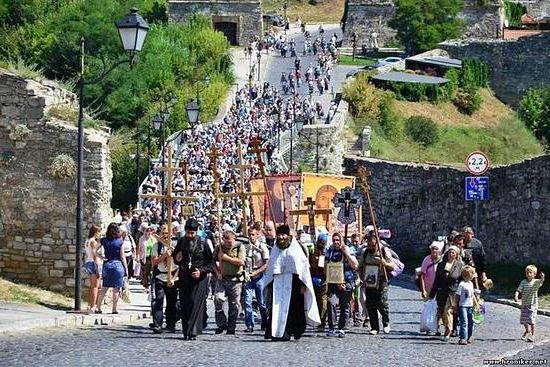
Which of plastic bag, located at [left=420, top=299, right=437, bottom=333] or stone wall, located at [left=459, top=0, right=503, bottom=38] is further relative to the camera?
stone wall, located at [left=459, top=0, right=503, bottom=38]

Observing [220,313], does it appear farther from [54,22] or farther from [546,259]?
[54,22]

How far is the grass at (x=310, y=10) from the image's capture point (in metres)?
115

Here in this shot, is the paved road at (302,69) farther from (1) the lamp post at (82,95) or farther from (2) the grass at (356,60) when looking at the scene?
(1) the lamp post at (82,95)

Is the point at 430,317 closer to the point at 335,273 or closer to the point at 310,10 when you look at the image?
the point at 335,273

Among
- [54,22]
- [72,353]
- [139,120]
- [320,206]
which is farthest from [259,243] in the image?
[54,22]

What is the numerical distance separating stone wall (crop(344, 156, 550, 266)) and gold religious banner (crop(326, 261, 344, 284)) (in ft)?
40.5

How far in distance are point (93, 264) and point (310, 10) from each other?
95097 mm

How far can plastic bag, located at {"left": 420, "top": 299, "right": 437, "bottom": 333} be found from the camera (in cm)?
2375

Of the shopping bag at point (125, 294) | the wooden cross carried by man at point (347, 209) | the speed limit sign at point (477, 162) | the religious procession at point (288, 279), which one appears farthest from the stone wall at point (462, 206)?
the shopping bag at point (125, 294)

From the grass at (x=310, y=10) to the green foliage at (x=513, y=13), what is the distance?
15.2 m

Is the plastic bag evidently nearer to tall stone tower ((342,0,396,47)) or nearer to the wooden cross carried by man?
the wooden cross carried by man

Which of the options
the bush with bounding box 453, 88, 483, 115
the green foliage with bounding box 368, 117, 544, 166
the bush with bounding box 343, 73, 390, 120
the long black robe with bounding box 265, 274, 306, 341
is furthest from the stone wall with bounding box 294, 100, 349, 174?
the long black robe with bounding box 265, 274, 306, 341

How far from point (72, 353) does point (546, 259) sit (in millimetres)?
17484

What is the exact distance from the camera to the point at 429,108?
67812 millimetres
